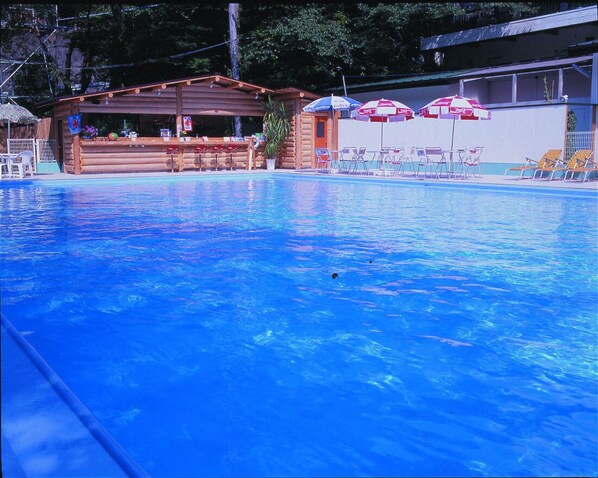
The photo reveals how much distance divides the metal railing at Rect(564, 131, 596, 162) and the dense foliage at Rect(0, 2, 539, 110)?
9.41 metres

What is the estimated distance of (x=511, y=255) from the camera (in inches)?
281

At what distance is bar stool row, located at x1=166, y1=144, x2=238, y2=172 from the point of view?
65.2 feet

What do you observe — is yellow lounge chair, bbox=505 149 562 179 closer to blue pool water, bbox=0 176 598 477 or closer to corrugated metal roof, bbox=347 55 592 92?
corrugated metal roof, bbox=347 55 592 92

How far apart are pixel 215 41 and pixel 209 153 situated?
9.12 metres

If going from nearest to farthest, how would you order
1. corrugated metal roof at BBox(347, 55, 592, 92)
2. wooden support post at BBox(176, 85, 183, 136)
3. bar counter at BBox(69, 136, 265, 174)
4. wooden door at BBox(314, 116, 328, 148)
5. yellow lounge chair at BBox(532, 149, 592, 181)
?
1. yellow lounge chair at BBox(532, 149, 592, 181)
2. corrugated metal roof at BBox(347, 55, 592, 92)
3. bar counter at BBox(69, 136, 265, 174)
4. wooden support post at BBox(176, 85, 183, 136)
5. wooden door at BBox(314, 116, 328, 148)

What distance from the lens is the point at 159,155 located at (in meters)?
19.7

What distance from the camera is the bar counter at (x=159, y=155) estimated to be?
1845cm

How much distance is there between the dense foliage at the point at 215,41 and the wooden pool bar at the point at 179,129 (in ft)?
11.3

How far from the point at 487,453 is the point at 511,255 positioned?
15.5ft

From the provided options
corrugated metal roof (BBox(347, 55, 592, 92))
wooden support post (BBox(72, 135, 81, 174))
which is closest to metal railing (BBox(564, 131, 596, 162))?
corrugated metal roof (BBox(347, 55, 592, 92))

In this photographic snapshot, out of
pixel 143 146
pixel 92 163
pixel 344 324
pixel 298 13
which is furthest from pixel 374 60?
pixel 344 324

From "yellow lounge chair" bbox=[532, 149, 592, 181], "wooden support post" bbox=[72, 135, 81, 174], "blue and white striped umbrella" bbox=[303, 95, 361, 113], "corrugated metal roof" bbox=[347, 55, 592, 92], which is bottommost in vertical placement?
"yellow lounge chair" bbox=[532, 149, 592, 181]

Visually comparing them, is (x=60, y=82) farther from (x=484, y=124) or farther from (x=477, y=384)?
(x=477, y=384)

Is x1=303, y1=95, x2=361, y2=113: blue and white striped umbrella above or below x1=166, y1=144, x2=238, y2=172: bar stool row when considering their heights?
above
